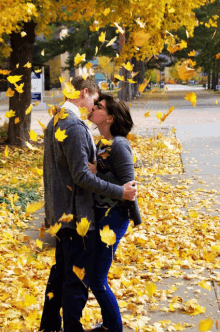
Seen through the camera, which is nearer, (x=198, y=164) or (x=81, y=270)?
(x=81, y=270)

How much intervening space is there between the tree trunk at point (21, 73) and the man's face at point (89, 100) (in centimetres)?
934

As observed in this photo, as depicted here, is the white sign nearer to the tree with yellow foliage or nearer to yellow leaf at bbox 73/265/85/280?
the tree with yellow foliage

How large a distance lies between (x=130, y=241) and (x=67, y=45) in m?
37.7

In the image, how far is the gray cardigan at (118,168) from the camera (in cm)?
255

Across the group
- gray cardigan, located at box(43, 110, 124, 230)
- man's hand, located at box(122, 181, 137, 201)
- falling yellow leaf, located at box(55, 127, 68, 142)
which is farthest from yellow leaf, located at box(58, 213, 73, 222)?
falling yellow leaf, located at box(55, 127, 68, 142)

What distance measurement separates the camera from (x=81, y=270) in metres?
2.47

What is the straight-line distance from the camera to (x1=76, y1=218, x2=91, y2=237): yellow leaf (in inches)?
94.9

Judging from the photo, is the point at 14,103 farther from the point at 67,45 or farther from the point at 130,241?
the point at 67,45

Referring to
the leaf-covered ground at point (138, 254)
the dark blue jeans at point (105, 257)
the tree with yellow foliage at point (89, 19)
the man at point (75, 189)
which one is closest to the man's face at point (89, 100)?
the man at point (75, 189)

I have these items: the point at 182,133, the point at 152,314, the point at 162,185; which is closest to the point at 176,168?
the point at 162,185

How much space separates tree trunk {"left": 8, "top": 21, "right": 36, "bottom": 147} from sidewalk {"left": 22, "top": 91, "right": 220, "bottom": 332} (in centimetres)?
477

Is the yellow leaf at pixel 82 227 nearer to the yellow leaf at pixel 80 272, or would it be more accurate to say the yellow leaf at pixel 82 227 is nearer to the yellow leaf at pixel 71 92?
the yellow leaf at pixel 80 272

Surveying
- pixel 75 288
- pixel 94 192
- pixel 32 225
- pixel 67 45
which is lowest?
pixel 32 225

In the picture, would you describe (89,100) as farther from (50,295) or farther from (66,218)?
(50,295)
